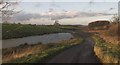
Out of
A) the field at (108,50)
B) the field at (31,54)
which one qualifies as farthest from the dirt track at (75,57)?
the field at (31,54)

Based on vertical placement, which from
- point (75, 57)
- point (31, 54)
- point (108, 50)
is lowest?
point (75, 57)

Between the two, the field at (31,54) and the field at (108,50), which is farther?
the field at (31,54)

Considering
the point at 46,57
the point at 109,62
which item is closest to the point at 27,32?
the point at 46,57

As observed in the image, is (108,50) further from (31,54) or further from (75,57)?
(31,54)

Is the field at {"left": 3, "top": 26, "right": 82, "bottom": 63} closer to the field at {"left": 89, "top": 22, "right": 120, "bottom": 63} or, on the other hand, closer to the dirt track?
the dirt track

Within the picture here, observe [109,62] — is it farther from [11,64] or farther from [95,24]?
[95,24]

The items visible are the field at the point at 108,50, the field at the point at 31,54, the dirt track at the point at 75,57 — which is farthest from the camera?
the dirt track at the point at 75,57

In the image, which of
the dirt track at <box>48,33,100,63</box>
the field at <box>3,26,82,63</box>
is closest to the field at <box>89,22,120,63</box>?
the dirt track at <box>48,33,100,63</box>

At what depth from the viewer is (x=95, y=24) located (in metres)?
168

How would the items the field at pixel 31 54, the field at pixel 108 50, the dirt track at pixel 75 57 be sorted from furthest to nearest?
1. the dirt track at pixel 75 57
2. the field at pixel 31 54
3. the field at pixel 108 50

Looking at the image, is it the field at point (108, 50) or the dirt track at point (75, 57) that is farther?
the dirt track at point (75, 57)

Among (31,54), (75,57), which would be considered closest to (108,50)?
(75,57)

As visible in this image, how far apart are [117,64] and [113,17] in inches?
3933

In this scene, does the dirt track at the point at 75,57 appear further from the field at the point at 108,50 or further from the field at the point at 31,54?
the field at the point at 31,54
